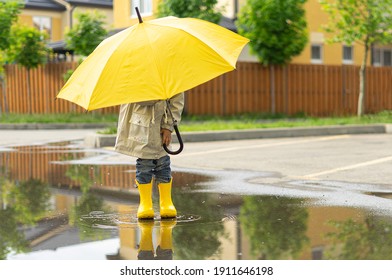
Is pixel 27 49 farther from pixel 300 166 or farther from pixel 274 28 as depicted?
pixel 300 166

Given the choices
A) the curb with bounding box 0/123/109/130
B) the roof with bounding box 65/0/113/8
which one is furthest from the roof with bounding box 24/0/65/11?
the curb with bounding box 0/123/109/130

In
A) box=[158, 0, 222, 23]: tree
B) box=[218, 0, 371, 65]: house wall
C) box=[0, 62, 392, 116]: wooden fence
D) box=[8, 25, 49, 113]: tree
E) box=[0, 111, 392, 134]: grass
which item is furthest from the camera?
box=[218, 0, 371, 65]: house wall

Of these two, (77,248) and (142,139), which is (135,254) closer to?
(77,248)

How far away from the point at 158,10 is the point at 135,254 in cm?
2386

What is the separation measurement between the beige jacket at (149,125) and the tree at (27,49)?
2313 cm

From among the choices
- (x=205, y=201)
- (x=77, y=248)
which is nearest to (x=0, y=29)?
(x=205, y=201)

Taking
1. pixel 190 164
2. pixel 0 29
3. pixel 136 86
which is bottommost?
pixel 190 164

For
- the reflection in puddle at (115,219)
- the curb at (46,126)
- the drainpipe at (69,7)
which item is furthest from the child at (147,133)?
the drainpipe at (69,7)

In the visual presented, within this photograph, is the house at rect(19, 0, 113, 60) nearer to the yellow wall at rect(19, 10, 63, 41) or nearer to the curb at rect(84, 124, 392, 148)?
the yellow wall at rect(19, 10, 63, 41)

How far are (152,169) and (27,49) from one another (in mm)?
23293

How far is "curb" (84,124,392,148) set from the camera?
16570 millimetres

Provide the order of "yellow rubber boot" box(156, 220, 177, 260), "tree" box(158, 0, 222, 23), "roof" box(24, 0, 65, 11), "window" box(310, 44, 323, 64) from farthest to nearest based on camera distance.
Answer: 1. "roof" box(24, 0, 65, 11)
2. "window" box(310, 44, 323, 64)
3. "tree" box(158, 0, 222, 23)
4. "yellow rubber boot" box(156, 220, 177, 260)

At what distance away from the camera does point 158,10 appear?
2897 centimetres

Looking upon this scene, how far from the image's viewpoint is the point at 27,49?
2966 centimetres
